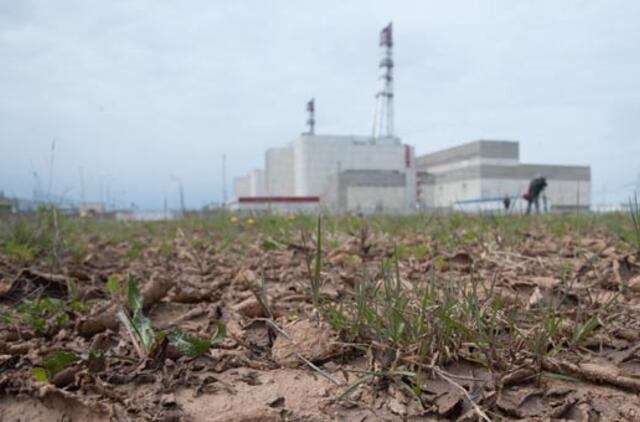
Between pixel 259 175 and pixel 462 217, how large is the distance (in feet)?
200

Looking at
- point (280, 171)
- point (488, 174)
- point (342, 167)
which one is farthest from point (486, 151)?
point (280, 171)

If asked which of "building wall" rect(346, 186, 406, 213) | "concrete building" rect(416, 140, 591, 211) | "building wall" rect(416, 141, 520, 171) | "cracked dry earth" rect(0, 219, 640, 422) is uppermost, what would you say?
"building wall" rect(416, 141, 520, 171)

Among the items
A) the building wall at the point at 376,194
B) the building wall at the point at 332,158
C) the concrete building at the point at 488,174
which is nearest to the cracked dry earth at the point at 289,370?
the building wall at the point at 376,194

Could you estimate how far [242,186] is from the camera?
71312 millimetres

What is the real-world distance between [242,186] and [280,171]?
14226 mm

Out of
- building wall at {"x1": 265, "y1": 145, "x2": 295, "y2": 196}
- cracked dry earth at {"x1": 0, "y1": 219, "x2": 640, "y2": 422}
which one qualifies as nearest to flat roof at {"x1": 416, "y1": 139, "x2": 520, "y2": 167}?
building wall at {"x1": 265, "y1": 145, "x2": 295, "y2": 196}

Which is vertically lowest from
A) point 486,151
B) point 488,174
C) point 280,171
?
point 488,174

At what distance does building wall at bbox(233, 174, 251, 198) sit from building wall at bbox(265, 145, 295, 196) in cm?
955

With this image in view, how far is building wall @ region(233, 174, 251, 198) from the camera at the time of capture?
69250 mm

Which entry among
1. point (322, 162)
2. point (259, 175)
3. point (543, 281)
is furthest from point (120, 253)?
point (259, 175)

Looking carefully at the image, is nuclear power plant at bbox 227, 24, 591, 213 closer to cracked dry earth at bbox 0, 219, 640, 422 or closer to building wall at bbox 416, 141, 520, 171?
building wall at bbox 416, 141, 520, 171

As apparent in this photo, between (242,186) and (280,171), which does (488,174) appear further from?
(242,186)

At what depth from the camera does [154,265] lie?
2.84 metres

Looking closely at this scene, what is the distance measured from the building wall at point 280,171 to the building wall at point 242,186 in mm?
9549
